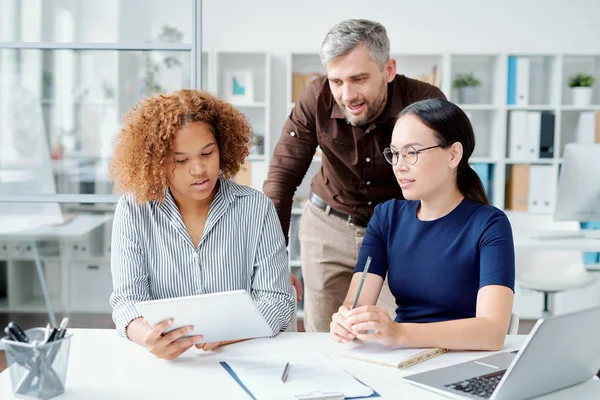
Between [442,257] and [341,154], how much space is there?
722 millimetres

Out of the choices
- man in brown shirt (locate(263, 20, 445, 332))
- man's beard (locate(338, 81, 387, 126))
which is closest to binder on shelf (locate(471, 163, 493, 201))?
man in brown shirt (locate(263, 20, 445, 332))

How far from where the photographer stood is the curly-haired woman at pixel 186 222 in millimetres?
1628

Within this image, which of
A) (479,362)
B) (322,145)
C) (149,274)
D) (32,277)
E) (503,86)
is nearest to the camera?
(479,362)

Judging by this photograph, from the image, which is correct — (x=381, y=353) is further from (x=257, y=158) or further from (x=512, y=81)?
(x=512, y=81)

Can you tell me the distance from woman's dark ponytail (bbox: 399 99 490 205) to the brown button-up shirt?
463mm

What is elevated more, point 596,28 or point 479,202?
point 596,28

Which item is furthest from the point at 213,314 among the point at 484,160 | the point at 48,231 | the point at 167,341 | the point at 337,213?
the point at 484,160

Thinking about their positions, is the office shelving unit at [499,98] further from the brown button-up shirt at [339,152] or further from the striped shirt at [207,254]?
the striped shirt at [207,254]

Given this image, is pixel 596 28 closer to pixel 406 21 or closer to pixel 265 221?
pixel 406 21

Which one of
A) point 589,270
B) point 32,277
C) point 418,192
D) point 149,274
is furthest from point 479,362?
point 589,270

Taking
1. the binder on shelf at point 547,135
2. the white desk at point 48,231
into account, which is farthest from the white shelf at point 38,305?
the binder on shelf at point 547,135

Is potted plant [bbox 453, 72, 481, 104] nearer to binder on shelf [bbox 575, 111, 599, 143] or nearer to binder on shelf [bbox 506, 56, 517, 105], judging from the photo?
binder on shelf [bbox 506, 56, 517, 105]

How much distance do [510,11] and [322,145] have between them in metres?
2.86

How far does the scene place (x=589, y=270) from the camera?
11.6ft
